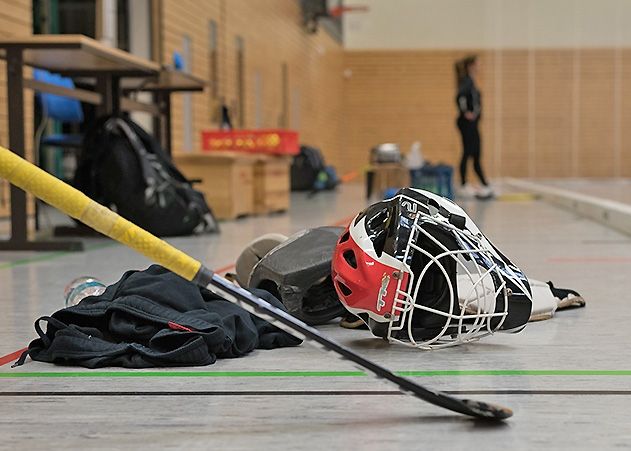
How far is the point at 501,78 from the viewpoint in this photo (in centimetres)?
2038

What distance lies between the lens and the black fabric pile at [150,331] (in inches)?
88.7

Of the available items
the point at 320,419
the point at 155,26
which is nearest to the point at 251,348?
the point at 320,419

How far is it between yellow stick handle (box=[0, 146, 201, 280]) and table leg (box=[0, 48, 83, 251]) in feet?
12.3

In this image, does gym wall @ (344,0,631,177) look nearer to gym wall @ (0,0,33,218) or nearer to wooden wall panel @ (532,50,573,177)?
wooden wall panel @ (532,50,573,177)

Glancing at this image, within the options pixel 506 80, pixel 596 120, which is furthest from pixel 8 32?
pixel 596 120

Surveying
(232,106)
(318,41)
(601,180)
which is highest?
(318,41)

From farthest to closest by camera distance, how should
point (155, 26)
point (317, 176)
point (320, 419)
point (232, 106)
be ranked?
1. point (317, 176)
2. point (232, 106)
3. point (155, 26)
4. point (320, 419)

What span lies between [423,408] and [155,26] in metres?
9.89

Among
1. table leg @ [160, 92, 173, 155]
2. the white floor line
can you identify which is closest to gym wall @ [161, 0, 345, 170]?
table leg @ [160, 92, 173, 155]

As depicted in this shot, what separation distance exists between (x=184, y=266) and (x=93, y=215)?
176mm

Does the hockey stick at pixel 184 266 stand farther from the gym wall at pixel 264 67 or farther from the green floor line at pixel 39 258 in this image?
the gym wall at pixel 264 67

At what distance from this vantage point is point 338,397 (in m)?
1.94

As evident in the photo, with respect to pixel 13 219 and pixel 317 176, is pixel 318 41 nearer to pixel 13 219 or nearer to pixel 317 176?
pixel 317 176

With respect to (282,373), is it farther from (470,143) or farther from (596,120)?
(596,120)
